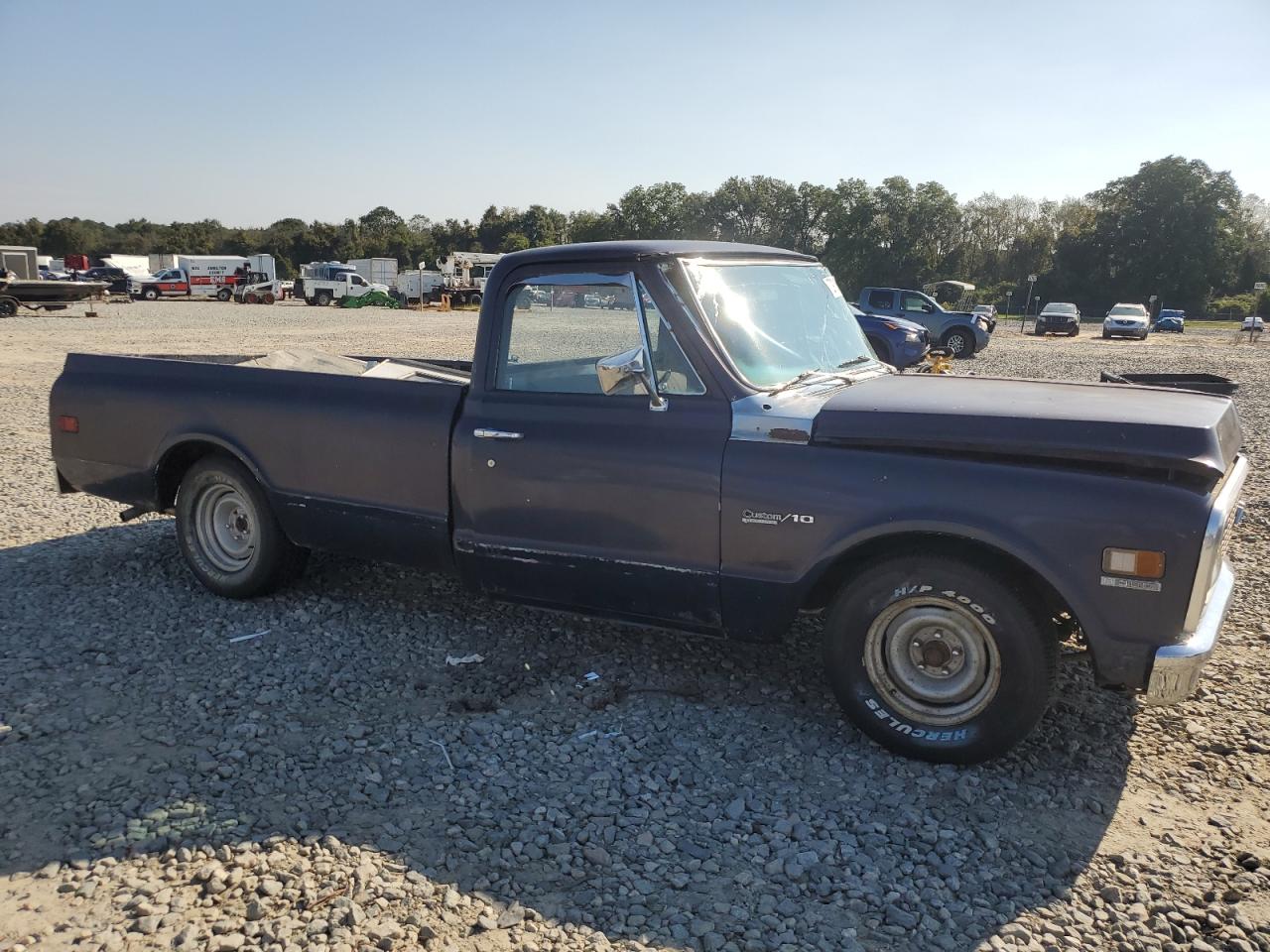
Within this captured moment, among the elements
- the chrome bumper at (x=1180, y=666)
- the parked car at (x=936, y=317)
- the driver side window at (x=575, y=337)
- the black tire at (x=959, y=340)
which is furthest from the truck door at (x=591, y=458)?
the black tire at (x=959, y=340)

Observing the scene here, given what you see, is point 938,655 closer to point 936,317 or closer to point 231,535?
point 231,535

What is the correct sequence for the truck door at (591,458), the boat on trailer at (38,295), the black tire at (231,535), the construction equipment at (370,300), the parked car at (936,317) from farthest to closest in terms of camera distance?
the construction equipment at (370,300)
the boat on trailer at (38,295)
the parked car at (936,317)
the black tire at (231,535)
the truck door at (591,458)

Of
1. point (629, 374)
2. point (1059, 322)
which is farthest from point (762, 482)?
point (1059, 322)

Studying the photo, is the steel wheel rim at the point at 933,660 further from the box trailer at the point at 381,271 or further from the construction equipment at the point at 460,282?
the box trailer at the point at 381,271

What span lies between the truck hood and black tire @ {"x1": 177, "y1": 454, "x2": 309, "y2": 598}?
3.09 meters

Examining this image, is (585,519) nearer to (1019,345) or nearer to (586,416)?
(586,416)

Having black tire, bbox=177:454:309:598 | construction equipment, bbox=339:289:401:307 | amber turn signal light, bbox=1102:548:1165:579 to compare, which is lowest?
black tire, bbox=177:454:309:598

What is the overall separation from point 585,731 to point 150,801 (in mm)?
1598

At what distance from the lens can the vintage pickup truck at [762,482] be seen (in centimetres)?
313

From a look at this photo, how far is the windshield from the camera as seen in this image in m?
3.98

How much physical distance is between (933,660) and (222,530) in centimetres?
395

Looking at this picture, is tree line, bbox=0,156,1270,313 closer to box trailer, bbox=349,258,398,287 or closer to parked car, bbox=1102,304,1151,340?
box trailer, bbox=349,258,398,287

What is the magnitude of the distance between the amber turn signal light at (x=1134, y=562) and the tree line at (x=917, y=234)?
258ft

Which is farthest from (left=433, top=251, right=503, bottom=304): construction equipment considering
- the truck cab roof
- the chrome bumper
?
the chrome bumper
